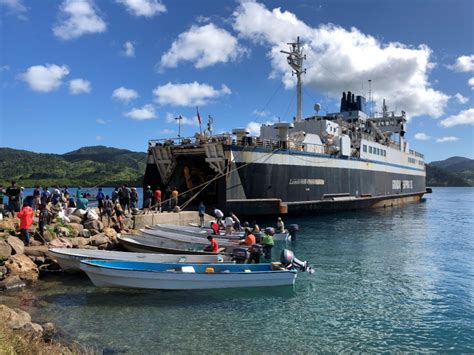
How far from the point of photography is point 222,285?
13.6 metres

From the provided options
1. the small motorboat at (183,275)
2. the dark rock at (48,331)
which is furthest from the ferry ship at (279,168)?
the dark rock at (48,331)

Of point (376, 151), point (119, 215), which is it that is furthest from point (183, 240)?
point (376, 151)

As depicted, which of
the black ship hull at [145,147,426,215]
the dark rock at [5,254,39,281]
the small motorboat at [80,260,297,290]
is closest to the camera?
the small motorboat at [80,260,297,290]

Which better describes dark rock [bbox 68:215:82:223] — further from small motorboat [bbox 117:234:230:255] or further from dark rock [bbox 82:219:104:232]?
small motorboat [bbox 117:234:230:255]

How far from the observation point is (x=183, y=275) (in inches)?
521

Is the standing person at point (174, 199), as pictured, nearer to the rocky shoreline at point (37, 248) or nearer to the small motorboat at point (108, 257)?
the rocky shoreline at point (37, 248)

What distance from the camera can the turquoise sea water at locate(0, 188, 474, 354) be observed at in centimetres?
981

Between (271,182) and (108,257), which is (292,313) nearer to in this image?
(108,257)

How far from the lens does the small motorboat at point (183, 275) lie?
515 inches

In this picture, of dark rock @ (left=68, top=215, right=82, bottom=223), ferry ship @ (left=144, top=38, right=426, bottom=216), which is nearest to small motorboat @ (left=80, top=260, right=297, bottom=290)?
dark rock @ (left=68, top=215, right=82, bottom=223)

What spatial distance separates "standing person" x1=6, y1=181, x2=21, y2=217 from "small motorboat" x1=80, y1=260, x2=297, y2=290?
842 centimetres

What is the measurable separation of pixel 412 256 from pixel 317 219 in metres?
14.7

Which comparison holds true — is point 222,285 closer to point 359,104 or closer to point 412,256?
point 412,256

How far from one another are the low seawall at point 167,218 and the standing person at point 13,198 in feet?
20.9
